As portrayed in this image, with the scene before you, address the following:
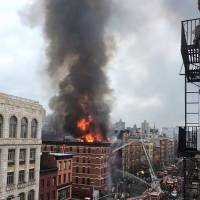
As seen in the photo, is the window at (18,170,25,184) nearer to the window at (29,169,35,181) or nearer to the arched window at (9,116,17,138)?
the window at (29,169,35,181)

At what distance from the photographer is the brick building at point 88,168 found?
72938 mm

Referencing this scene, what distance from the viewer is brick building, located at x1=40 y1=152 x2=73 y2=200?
2012 inches

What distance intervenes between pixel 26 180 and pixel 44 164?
13.3 metres

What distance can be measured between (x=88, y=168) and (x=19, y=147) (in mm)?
35899

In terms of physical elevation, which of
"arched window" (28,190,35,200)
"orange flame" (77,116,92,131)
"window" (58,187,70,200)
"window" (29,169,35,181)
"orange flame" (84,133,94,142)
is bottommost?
"window" (58,187,70,200)

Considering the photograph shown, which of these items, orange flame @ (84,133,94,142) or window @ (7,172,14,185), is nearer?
window @ (7,172,14,185)

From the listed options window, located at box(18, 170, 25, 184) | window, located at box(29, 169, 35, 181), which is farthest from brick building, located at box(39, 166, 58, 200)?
window, located at box(18, 170, 25, 184)

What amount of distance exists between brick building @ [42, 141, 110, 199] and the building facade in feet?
98.0

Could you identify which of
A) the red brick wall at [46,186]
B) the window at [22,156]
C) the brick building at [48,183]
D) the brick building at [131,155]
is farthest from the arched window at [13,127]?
the brick building at [131,155]

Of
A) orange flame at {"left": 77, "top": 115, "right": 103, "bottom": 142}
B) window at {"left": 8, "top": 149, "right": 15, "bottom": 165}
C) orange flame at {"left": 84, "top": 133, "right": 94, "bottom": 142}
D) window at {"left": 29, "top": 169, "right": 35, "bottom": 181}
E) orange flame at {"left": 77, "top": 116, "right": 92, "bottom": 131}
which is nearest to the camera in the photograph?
window at {"left": 8, "top": 149, "right": 15, "bottom": 165}

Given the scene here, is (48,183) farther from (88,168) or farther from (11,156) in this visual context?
(88,168)

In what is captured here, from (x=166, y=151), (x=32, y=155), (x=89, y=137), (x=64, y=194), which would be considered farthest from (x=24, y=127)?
(x=166, y=151)

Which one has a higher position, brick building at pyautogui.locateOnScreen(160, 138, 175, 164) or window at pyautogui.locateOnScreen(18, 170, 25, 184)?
window at pyautogui.locateOnScreen(18, 170, 25, 184)

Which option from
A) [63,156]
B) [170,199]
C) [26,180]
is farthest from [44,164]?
[170,199]
